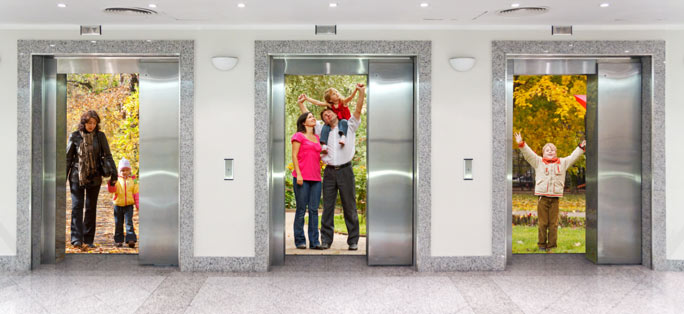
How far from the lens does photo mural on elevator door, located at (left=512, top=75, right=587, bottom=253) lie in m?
7.22

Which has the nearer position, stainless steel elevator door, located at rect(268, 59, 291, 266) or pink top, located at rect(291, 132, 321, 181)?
stainless steel elevator door, located at rect(268, 59, 291, 266)

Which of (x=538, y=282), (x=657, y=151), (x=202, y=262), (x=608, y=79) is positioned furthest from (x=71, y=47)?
(x=657, y=151)

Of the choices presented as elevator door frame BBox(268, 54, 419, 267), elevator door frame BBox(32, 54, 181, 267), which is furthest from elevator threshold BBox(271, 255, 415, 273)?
elevator door frame BBox(32, 54, 181, 267)

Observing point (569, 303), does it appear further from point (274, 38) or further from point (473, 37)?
point (274, 38)

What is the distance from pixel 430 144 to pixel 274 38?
210cm

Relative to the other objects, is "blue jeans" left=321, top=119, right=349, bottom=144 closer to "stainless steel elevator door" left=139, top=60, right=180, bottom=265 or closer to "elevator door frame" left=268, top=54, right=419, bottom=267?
"elevator door frame" left=268, top=54, right=419, bottom=267

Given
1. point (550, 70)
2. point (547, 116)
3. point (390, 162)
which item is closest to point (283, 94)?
point (390, 162)

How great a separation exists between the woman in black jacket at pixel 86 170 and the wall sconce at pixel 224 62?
1.77 meters

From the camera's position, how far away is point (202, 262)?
6199 millimetres

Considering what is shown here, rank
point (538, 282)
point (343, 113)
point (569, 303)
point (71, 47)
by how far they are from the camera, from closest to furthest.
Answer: point (569, 303)
point (538, 282)
point (71, 47)
point (343, 113)

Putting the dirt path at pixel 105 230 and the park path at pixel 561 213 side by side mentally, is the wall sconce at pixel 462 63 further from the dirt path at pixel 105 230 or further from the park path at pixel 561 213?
the dirt path at pixel 105 230

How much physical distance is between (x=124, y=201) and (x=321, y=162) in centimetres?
249

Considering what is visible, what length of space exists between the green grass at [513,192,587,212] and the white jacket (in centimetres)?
13

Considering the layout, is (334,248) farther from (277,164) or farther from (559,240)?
(559,240)
